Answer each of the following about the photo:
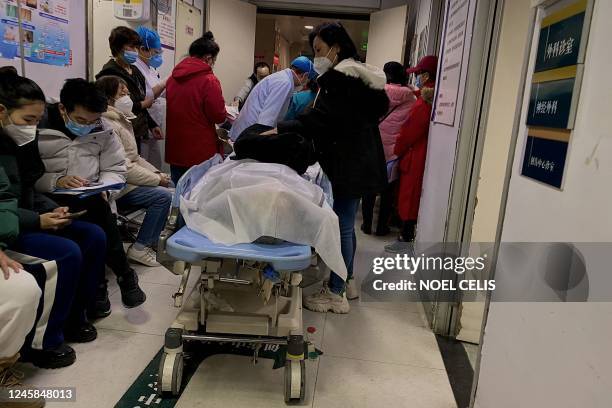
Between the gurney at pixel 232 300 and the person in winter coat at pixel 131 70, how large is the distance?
4.43 ft

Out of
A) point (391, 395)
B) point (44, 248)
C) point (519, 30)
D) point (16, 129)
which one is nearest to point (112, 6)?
point (16, 129)

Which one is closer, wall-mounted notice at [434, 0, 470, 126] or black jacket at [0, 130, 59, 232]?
black jacket at [0, 130, 59, 232]

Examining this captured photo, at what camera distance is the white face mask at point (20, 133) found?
5.86ft

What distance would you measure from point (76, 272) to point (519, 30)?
2.21 m

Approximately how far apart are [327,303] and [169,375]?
3.58 feet

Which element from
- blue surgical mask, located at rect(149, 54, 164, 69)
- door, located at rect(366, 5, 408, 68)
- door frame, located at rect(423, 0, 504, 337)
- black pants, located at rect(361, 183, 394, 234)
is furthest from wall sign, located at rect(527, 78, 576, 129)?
door, located at rect(366, 5, 408, 68)

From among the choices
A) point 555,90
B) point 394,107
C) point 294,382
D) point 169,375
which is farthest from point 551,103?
point 394,107

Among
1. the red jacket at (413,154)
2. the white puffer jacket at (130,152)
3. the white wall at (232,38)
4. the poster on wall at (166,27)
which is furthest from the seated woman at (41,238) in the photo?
the white wall at (232,38)

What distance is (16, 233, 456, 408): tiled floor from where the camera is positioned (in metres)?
1.83

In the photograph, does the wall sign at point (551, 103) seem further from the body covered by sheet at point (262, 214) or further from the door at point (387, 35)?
the door at point (387, 35)

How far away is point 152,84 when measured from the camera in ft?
11.4

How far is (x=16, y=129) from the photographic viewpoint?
5.88 feet

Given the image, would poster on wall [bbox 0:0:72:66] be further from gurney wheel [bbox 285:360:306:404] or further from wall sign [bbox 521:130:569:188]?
wall sign [bbox 521:130:569:188]

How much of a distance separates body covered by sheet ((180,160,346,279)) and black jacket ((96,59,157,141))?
1595 millimetres
